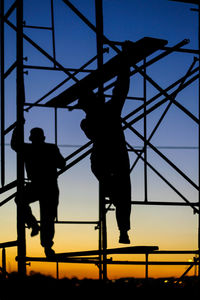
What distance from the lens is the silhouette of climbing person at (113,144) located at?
914 cm

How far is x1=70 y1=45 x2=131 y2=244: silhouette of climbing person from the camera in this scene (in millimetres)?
9141

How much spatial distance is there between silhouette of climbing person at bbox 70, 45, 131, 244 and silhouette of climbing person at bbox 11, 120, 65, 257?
2.66 ft

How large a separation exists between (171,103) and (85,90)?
1505 millimetres

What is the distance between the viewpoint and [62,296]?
7738mm

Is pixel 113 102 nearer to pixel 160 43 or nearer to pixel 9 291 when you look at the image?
pixel 160 43

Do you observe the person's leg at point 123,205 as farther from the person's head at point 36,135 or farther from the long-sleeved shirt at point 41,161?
the person's head at point 36,135

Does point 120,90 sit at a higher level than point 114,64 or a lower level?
lower

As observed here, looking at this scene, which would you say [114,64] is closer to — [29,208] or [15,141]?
[15,141]

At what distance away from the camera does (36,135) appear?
10008 mm

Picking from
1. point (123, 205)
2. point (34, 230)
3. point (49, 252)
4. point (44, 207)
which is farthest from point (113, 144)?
point (49, 252)

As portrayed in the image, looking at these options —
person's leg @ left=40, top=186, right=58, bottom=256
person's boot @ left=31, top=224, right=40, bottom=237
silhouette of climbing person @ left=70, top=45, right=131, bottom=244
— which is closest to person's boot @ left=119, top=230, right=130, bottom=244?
silhouette of climbing person @ left=70, top=45, right=131, bottom=244

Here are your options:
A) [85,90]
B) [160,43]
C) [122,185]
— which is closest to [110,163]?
[122,185]

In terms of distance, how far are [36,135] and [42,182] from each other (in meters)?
0.62

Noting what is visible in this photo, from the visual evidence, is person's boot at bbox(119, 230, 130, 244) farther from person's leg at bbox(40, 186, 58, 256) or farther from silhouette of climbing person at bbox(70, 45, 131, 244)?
person's leg at bbox(40, 186, 58, 256)
